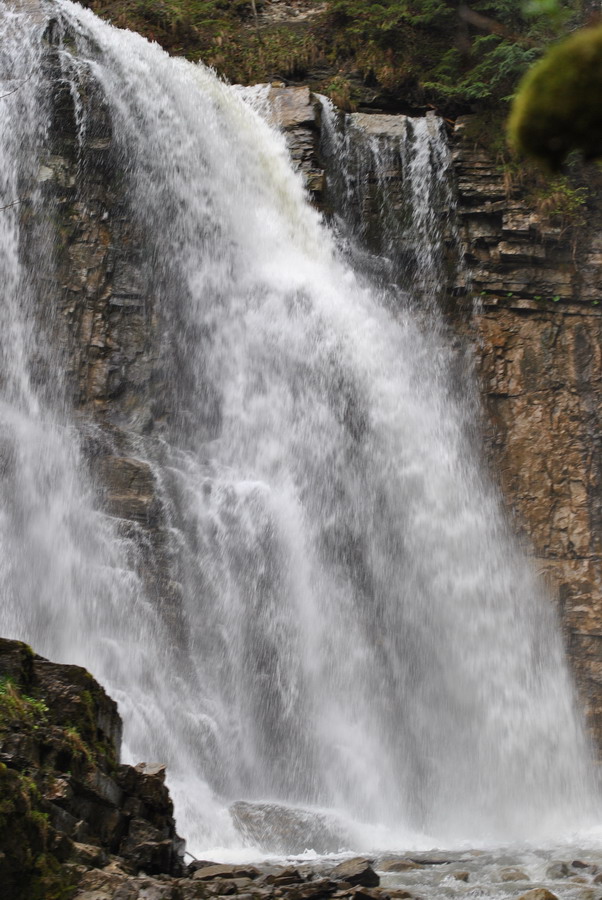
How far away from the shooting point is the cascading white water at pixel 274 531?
498 inches

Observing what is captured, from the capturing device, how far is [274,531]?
46.9ft

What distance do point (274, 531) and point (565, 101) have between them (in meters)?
11.8

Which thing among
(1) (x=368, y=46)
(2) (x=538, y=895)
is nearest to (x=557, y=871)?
(2) (x=538, y=895)

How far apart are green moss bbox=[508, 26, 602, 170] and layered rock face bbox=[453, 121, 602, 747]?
46.6 ft

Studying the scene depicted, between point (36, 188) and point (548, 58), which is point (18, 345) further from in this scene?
point (548, 58)

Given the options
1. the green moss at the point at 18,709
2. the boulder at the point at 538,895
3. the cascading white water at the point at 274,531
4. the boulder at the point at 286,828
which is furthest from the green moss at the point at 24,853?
the boulder at the point at 286,828

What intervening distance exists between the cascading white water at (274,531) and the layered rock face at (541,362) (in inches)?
30.1

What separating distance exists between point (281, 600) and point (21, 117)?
9.30 metres

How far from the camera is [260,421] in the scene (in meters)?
15.5

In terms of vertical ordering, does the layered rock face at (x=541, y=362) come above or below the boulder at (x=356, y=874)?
above

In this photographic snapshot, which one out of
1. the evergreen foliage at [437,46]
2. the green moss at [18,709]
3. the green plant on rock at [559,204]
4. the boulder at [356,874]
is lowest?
the boulder at [356,874]

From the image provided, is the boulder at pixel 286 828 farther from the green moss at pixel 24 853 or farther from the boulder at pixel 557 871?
the green moss at pixel 24 853

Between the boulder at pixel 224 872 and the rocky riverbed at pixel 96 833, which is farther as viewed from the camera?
the boulder at pixel 224 872

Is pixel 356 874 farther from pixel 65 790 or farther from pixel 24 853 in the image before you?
pixel 24 853
